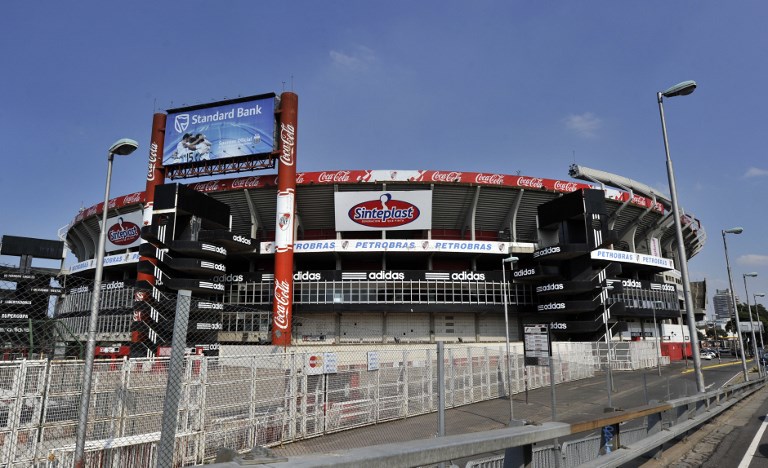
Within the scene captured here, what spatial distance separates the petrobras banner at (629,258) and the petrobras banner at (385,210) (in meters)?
18.4

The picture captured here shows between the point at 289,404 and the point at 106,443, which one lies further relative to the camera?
the point at 289,404

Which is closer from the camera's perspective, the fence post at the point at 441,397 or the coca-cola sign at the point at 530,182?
the fence post at the point at 441,397

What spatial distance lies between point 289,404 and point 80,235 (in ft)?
221

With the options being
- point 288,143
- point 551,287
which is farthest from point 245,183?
point 551,287

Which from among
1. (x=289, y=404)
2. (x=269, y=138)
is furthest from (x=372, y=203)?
(x=289, y=404)

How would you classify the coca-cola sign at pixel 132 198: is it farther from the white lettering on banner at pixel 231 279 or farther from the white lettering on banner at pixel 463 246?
the white lettering on banner at pixel 463 246

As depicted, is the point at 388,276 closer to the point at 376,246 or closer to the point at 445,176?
the point at 376,246

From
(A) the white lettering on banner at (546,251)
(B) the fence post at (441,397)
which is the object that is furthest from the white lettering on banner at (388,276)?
(B) the fence post at (441,397)

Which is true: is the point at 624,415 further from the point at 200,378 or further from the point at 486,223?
the point at 486,223

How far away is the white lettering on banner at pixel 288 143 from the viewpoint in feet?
→ 159

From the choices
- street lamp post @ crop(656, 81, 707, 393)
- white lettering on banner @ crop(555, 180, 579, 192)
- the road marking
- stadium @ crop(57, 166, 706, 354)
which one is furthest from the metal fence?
white lettering on banner @ crop(555, 180, 579, 192)

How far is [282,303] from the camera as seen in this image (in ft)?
149

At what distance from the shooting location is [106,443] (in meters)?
8.56

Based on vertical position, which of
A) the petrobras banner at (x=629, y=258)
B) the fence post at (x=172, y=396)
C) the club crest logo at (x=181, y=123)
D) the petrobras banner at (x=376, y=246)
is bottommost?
the fence post at (x=172, y=396)
